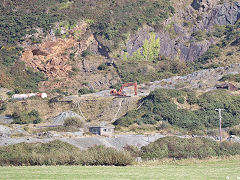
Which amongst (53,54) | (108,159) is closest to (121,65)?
(53,54)

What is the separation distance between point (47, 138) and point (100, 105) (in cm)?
2688

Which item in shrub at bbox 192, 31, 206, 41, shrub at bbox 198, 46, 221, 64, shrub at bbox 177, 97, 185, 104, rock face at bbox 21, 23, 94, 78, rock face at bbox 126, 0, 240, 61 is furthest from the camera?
shrub at bbox 192, 31, 206, 41

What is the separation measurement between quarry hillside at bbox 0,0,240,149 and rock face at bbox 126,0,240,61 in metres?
0.21

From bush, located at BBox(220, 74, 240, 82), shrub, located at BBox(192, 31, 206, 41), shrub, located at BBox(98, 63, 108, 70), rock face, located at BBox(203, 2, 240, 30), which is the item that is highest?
rock face, located at BBox(203, 2, 240, 30)

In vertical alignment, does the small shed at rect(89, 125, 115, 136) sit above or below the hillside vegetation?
below

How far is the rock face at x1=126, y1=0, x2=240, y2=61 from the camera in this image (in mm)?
104250

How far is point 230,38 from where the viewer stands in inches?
4075

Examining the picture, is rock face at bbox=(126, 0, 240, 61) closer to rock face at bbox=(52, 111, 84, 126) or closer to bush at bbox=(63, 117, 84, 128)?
rock face at bbox=(52, 111, 84, 126)

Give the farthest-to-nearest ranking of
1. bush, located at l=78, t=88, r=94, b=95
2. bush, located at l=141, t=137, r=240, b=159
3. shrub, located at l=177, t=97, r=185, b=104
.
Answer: bush, located at l=78, t=88, r=94, b=95 → shrub, located at l=177, t=97, r=185, b=104 → bush, located at l=141, t=137, r=240, b=159

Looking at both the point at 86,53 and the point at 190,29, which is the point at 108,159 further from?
the point at 190,29

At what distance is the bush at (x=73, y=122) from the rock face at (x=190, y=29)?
40.3 meters

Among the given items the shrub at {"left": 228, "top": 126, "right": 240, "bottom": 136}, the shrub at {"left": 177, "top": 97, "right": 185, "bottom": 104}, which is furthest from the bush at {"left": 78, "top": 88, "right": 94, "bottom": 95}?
the shrub at {"left": 228, "top": 126, "right": 240, "bottom": 136}

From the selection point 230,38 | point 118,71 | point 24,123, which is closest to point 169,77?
point 118,71

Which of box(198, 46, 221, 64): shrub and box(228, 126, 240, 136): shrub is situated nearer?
box(228, 126, 240, 136): shrub
